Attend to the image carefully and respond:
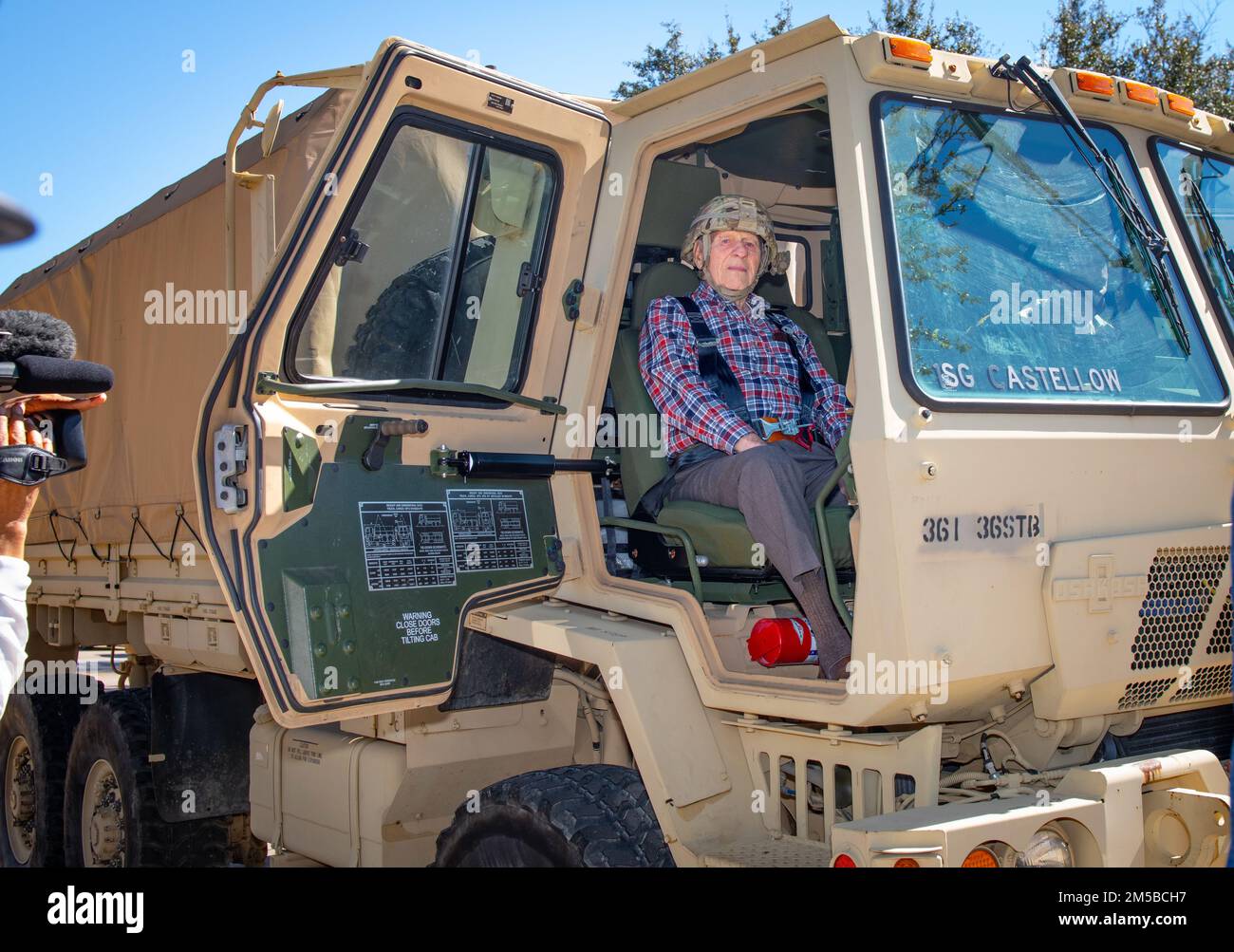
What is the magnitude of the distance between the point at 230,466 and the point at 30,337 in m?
1.63

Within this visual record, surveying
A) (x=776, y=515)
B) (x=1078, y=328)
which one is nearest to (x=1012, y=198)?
(x=1078, y=328)

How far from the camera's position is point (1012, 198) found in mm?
3646

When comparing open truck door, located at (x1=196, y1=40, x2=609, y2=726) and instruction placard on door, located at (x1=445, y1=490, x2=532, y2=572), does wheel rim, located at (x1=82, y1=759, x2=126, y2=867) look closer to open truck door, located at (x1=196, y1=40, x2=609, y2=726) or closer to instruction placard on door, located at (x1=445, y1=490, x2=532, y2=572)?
open truck door, located at (x1=196, y1=40, x2=609, y2=726)

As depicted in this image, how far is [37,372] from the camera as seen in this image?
2045mm

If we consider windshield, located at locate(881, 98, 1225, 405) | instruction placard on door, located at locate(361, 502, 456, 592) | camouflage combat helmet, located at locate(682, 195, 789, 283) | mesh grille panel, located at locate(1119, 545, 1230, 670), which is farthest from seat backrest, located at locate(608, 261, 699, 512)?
mesh grille panel, located at locate(1119, 545, 1230, 670)

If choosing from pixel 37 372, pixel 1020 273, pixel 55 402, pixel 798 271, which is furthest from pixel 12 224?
pixel 798 271

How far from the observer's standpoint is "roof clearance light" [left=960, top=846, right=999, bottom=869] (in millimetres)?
2852

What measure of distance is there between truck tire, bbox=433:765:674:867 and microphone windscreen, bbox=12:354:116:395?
6.19 ft

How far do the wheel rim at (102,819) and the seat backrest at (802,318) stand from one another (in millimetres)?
3748

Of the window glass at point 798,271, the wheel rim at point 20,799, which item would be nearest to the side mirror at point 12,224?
the window glass at point 798,271

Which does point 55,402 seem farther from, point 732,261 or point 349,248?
point 732,261

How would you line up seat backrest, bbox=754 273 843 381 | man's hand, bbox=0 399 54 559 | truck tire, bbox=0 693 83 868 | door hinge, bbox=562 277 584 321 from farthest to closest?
truck tire, bbox=0 693 83 868 → seat backrest, bbox=754 273 843 381 → door hinge, bbox=562 277 584 321 → man's hand, bbox=0 399 54 559
